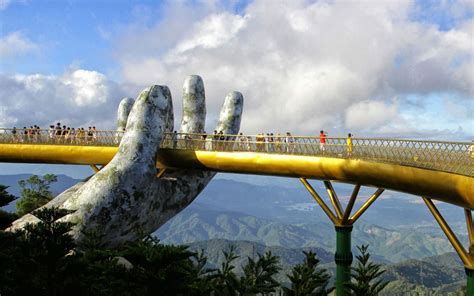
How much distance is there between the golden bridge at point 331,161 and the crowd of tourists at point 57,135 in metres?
0.07

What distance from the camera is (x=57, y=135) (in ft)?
96.5

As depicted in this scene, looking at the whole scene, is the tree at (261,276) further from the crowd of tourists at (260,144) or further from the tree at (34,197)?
the tree at (34,197)

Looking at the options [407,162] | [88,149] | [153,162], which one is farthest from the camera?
[88,149]

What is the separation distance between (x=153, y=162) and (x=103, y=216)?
4.25m

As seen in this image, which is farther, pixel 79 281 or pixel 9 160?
pixel 9 160

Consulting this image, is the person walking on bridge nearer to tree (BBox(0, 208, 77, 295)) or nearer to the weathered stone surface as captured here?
tree (BBox(0, 208, 77, 295))

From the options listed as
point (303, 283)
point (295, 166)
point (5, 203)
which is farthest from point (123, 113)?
point (303, 283)

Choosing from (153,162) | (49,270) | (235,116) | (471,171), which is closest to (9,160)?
(153,162)

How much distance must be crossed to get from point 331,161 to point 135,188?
10.5 metres

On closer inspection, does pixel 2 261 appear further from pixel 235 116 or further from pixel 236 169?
pixel 235 116

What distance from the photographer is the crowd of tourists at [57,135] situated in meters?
28.6

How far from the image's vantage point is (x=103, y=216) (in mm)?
22172

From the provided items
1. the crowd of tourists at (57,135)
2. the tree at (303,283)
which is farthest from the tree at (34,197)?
the tree at (303,283)

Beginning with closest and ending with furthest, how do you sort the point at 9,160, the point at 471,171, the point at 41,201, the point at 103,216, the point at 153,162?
the point at 471,171 → the point at 103,216 → the point at 153,162 → the point at 9,160 → the point at 41,201
